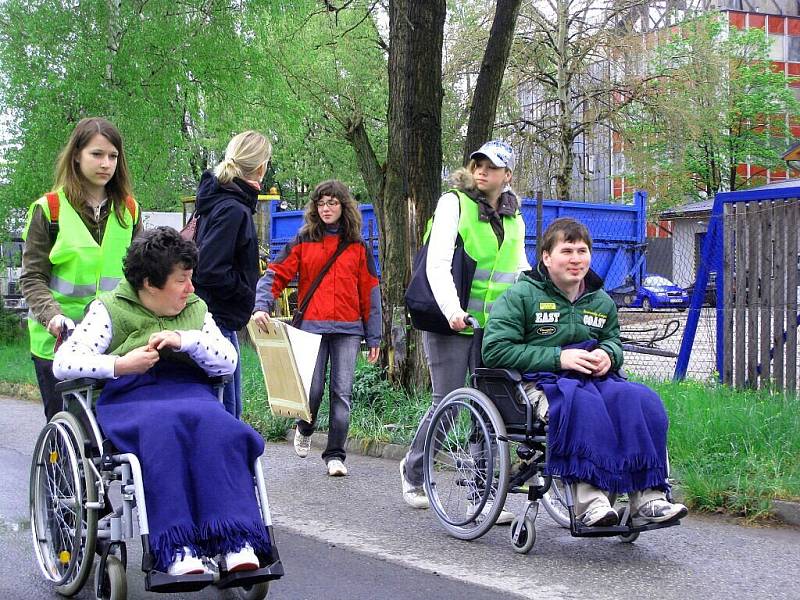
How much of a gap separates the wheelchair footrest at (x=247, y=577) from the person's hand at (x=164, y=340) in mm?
942

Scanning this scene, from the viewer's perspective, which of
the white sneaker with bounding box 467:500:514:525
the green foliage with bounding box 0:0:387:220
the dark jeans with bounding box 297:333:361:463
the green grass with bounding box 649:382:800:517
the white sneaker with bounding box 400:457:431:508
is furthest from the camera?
the green foliage with bounding box 0:0:387:220

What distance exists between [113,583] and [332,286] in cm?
372

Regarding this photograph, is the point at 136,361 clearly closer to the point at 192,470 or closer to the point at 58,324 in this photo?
the point at 192,470

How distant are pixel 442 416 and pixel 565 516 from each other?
83cm

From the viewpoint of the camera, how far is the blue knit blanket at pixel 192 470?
3865 millimetres

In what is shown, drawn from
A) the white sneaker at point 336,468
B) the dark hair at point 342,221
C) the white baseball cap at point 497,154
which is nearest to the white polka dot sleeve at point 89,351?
the white baseball cap at point 497,154

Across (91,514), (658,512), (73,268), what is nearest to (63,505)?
(91,514)

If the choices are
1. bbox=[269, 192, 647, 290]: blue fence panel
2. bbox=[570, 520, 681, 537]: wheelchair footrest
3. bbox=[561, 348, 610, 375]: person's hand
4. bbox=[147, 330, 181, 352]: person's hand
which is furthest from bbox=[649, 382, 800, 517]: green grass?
bbox=[269, 192, 647, 290]: blue fence panel

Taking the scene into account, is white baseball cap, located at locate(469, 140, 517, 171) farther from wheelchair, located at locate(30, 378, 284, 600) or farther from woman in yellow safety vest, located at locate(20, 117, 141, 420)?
wheelchair, located at locate(30, 378, 284, 600)

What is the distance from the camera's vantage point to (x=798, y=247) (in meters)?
8.89

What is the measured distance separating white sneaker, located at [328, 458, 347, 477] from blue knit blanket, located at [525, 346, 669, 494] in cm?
277

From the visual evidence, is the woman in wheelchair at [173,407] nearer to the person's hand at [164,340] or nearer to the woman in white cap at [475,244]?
the person's hand at [164,340]

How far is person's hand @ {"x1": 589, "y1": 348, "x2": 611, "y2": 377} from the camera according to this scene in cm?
523

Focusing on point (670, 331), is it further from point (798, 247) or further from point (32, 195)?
point (32, 195)
